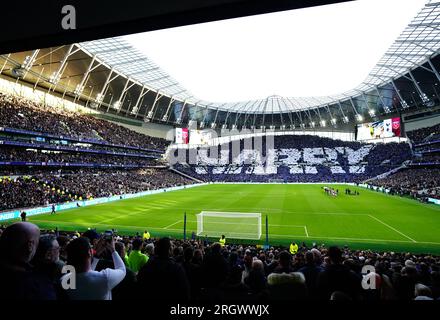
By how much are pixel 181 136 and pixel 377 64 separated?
49770mm

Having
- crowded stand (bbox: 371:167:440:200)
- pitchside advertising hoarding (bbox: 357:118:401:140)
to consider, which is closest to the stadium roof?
pitchside advertising hoarding (bbox: 357:118:401:140)

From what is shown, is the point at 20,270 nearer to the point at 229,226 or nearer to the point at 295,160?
the point at 229,226

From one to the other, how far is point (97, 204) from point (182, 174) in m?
45.1

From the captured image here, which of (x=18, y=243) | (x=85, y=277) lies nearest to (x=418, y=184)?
(x=85, y=277)

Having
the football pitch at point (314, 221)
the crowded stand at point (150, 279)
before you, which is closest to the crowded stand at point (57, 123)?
the football pitch at point (314, 221)

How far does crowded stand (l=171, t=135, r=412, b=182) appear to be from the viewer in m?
71.9

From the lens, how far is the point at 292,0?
14.2ft

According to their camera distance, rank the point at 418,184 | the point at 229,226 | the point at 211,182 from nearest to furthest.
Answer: the point at 229,226 < the point at 418,184 < the point at 211,182

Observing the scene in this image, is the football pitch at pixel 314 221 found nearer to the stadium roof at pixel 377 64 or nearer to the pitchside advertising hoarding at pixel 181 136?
the stadium roof at pixel 377 64

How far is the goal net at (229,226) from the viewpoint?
19734 mm

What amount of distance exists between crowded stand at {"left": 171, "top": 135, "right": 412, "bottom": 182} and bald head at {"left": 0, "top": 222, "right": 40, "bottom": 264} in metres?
75.2

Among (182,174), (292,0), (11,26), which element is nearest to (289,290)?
(292,0)

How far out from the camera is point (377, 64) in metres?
49.8
